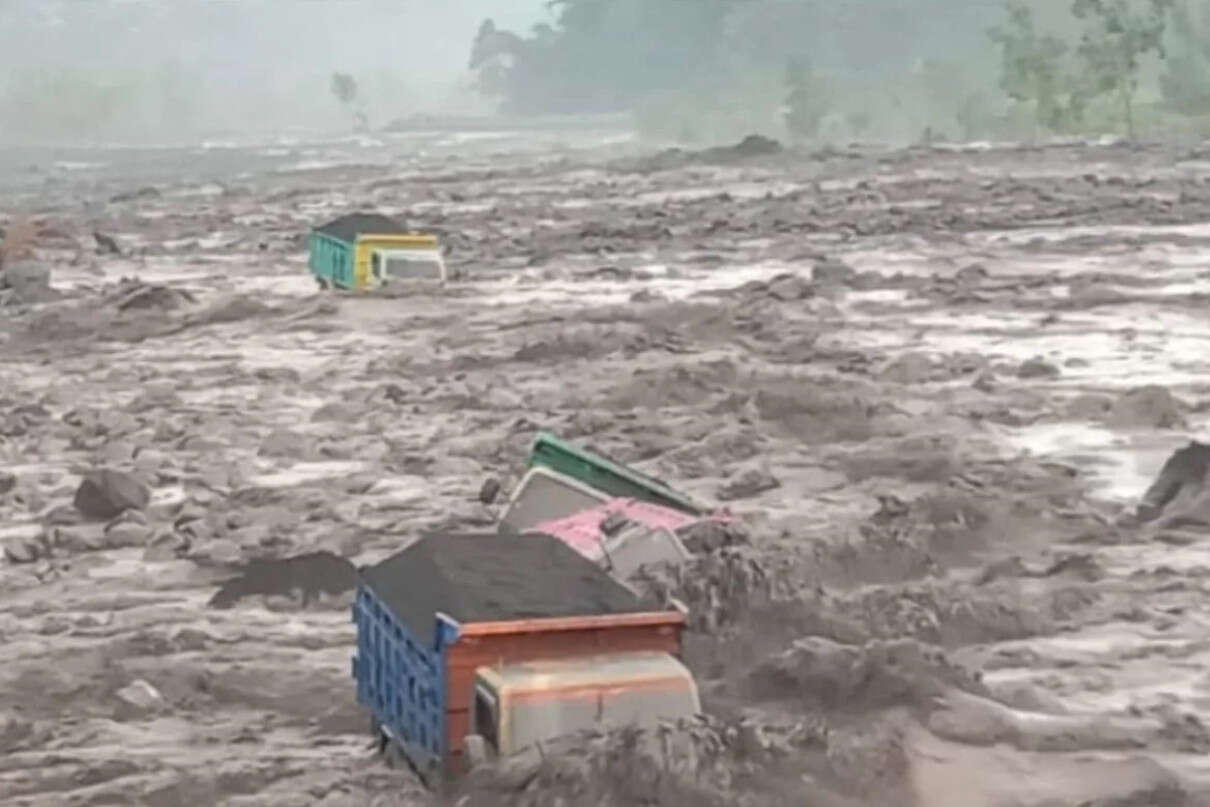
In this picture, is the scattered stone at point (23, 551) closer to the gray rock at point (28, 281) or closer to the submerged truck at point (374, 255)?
the submerged truck at point (374, 255)

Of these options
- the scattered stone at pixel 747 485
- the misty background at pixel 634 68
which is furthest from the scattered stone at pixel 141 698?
the misty background at pixel 634 68

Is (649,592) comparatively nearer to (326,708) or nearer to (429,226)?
(326,708)

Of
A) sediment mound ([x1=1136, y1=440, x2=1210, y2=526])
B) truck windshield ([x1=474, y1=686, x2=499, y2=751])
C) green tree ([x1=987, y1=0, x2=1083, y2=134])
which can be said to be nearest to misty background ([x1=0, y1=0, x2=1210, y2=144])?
green tree ([x1=987, y1=0, x2=1083, y2=134])

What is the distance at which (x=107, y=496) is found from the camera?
785cm

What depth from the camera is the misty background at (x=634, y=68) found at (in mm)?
45375

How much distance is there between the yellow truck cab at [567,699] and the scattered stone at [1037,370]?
620 centimetres

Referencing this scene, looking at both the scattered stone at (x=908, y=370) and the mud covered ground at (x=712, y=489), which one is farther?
the scattered stone at (x=908, y=370)

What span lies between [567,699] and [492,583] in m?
0.46

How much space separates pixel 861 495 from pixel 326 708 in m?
2.94

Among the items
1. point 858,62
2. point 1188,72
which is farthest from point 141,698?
point 858,62

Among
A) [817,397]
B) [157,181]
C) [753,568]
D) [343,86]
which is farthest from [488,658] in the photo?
[343,86]

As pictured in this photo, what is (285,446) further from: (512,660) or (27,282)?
(27,282)

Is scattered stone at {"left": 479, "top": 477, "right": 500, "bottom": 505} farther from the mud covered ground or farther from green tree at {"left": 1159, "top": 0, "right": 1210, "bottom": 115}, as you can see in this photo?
green tree at {"left": 1159, "top": 0, "right": 1210, "bottom": 115}

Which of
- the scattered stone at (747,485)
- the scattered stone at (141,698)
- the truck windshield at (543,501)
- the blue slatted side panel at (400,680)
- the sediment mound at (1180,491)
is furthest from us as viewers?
the scattered stone at (747,485)
